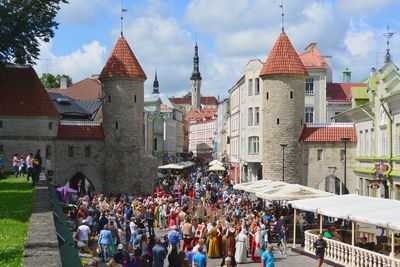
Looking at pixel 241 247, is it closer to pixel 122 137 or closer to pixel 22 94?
pixel 122 137

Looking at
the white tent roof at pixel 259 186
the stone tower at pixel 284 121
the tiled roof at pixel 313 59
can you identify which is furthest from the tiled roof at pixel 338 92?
the white tent roof at pixel 259 186

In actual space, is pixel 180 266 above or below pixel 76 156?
below

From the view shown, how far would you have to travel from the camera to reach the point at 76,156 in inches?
1870

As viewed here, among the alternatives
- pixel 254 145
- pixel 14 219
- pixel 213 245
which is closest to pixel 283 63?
pixel 254 145

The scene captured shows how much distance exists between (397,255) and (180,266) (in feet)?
21.5

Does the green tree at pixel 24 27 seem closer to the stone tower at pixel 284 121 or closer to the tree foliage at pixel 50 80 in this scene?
the stone tower at pixel 284 121

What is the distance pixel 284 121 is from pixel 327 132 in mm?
3001

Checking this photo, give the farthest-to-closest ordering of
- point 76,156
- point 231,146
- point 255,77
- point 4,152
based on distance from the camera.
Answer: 1. point 231,146
2. point 255,77
3. point 76,156
4. point 4,152

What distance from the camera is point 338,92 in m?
61.0

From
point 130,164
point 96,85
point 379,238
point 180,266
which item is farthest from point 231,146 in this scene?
point 180,266

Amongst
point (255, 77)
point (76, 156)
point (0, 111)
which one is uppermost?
point (255, 77)

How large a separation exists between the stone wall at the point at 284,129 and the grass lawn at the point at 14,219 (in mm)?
20442

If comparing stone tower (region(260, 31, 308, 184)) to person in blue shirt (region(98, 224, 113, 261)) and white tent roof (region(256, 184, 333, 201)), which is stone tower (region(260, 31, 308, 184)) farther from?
person in blue shirt (region(98, 224, 113, 261))

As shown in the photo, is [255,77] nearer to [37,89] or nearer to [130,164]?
→ [130,164]
